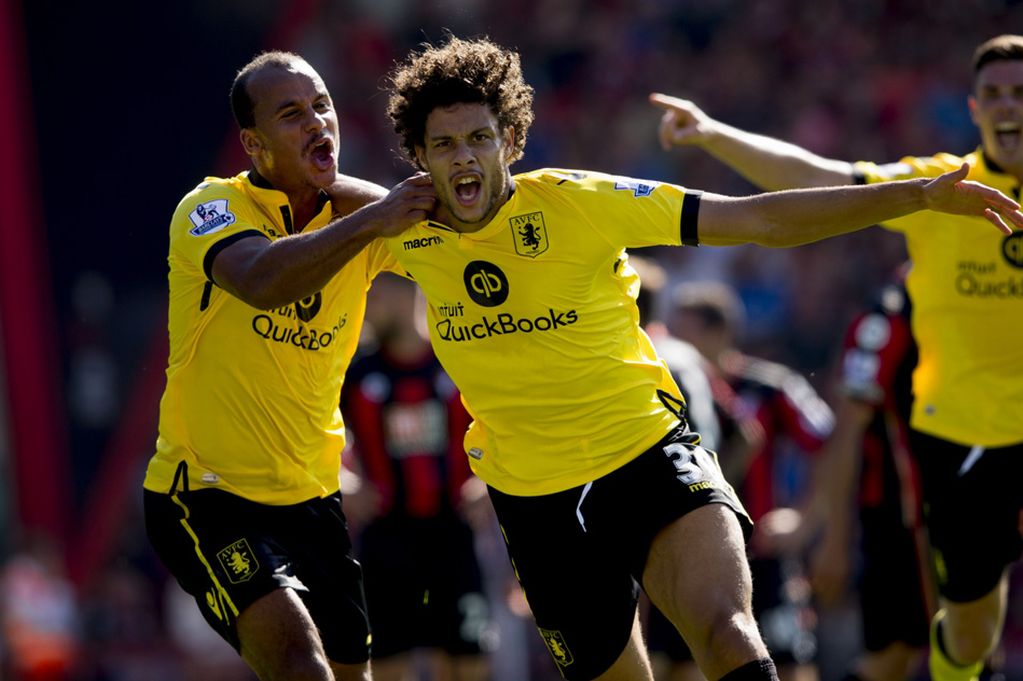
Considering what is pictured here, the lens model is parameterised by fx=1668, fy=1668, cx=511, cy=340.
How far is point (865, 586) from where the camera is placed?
896cm

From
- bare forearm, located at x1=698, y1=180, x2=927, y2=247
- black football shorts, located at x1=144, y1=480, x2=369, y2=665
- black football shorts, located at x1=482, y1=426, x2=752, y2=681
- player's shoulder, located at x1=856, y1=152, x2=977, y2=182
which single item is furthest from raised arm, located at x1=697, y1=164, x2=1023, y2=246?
black football shorts, located at x1=144, y1=480, x2=369, y2=665

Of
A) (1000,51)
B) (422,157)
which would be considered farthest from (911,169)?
(422,157)

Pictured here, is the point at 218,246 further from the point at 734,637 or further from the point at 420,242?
the point at 734,637

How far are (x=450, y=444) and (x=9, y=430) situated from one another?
831 cm

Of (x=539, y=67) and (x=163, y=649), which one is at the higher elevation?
(x=539, y=67)

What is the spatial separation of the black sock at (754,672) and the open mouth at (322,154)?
2.29 metres

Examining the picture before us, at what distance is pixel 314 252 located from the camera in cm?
545

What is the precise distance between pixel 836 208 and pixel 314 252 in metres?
1.69

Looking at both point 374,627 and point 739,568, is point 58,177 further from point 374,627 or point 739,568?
point 739,568

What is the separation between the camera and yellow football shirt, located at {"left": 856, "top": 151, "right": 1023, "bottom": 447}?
7.05 metres

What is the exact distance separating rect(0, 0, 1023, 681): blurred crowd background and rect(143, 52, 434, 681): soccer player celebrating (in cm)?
1012

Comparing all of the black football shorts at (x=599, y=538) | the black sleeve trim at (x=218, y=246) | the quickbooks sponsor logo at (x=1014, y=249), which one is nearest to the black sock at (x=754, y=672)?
the black football shorts at (x=599, y=538)

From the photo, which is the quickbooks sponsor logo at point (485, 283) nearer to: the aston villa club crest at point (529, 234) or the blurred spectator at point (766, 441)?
the aston villa club crest at point (529, 234)

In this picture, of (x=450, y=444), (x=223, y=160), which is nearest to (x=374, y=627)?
(x=450, y=444)
